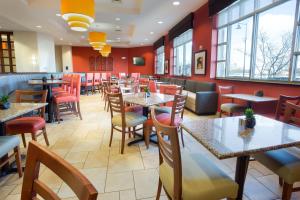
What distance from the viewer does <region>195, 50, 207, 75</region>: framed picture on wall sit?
217 inches

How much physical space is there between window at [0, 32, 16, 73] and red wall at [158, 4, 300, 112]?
7.98 m

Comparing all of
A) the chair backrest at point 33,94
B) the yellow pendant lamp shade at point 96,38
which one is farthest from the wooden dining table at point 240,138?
the yellow pendant lamp shade at point 96,38

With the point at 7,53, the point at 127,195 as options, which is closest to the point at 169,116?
the point at 127,195

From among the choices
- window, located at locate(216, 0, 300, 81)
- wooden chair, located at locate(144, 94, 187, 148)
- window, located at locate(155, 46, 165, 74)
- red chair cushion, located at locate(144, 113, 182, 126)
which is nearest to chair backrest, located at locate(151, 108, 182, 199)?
wooden chair, located at locate(144, 94, 187, 148)

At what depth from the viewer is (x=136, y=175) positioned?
2143 mm

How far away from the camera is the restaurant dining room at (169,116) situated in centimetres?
117

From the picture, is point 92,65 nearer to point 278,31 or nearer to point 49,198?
point 278,31

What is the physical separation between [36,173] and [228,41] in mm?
5111

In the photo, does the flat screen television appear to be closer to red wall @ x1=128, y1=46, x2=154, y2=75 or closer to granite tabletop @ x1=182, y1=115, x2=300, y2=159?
red wall @ x1=128, y1=46, x2=154, y2=75

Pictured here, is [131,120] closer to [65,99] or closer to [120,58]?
[65,99]

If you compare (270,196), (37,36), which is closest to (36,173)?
(270,196)

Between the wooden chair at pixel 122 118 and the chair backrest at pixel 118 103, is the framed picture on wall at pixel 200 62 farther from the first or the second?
the chair backrest at pixel 118 103

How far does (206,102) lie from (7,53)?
8848 mm

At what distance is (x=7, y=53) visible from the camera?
8.12 m
